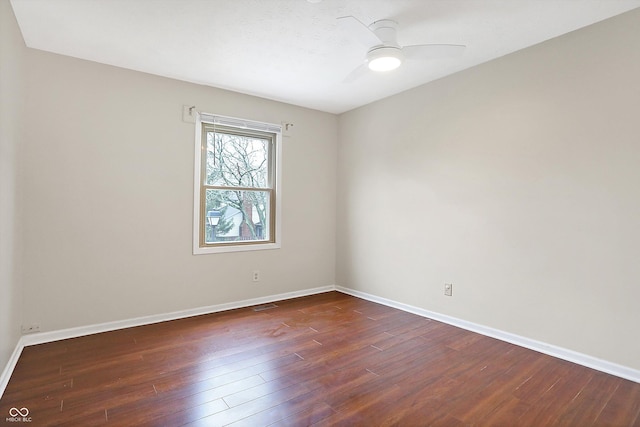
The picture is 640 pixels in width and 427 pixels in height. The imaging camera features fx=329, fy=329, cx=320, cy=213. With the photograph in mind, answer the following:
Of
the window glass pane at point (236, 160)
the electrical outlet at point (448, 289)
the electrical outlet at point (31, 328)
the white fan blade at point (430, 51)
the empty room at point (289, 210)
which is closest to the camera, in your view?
the empty room at point (289, 210)

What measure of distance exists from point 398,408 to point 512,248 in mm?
1786

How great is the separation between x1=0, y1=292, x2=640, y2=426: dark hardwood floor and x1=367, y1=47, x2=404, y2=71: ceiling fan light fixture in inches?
88.6

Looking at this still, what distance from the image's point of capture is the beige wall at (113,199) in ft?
9.35

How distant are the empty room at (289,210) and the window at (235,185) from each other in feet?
0.08

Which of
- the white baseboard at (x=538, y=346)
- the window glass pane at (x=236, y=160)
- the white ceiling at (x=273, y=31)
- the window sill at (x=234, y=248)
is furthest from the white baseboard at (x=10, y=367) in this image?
the white baseboard at (x=538, y=346)

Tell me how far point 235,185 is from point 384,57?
7.66ft

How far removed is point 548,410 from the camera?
75.7 inches

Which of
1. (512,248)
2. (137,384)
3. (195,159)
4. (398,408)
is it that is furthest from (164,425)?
(512,248)

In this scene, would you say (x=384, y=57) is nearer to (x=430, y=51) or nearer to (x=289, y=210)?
(x=430, y=51)

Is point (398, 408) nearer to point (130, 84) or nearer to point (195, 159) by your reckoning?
point (195, 159)

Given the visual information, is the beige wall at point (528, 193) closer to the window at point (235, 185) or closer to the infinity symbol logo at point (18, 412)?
the window at point (235, 185)

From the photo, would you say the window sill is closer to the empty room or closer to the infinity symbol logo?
the empty room

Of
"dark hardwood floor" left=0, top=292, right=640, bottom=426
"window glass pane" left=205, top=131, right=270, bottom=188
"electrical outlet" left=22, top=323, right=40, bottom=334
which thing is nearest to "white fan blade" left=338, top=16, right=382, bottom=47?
"window glass pane" left=205, top=131, right=270, bottom=188

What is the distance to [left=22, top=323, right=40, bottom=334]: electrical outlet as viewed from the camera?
109 inches
